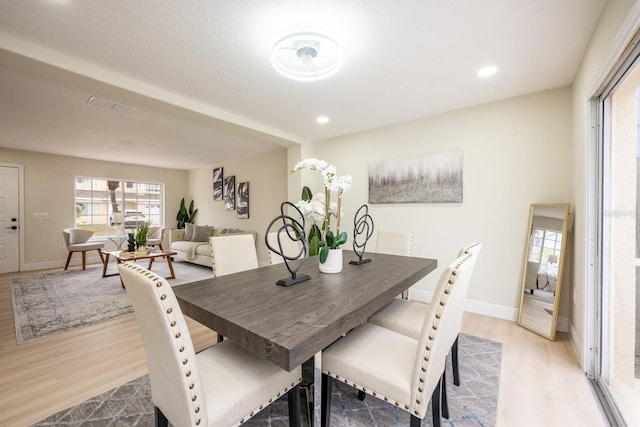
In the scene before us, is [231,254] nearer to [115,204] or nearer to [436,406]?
[436,406]

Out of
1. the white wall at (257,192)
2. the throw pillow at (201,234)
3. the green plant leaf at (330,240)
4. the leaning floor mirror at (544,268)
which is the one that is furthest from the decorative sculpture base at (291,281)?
the throw pillow at (201,234)

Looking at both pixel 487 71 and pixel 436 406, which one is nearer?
pixel 436 406

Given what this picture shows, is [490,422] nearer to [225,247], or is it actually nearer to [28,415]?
[225,247]

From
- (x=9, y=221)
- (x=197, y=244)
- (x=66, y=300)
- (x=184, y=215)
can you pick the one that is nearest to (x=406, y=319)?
(x=66, y=300)

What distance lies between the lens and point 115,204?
6.62 meters

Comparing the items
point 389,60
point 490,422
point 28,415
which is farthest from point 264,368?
point 389,60

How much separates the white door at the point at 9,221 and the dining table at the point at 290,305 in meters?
6.35

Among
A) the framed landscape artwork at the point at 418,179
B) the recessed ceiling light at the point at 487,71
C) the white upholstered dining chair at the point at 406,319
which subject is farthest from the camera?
the framed landscape artwork at the point at 418,179

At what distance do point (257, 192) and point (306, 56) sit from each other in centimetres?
407

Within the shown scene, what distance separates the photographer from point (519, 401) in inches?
63.4

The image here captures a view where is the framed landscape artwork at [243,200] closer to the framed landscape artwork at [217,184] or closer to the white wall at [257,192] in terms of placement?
the white wall at [257,192]

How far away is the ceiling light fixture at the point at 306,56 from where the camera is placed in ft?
5.67

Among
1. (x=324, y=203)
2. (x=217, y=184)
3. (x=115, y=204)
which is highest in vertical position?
(x=217, y=184)

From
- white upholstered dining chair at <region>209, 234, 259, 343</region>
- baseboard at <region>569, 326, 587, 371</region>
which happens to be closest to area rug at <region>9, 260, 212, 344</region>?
white upholstered dining chair at <region>209, 234, 259, 343</region>
